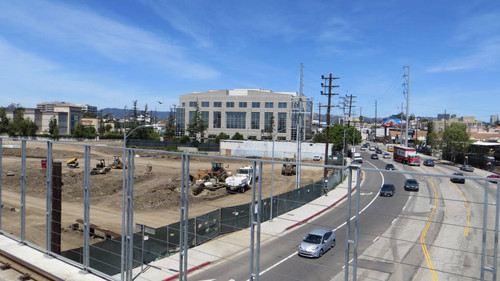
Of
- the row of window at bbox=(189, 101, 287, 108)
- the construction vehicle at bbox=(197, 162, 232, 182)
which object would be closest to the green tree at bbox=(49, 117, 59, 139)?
the row of window at bbox=(189, 101, 287, 108)

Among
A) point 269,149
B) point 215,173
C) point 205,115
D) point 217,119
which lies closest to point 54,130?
point 205,115

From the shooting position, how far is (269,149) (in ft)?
258

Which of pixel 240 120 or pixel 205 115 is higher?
pixel 205 115

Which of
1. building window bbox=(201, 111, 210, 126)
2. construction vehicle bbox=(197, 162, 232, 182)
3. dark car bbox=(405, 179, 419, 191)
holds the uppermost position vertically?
building window bbox=(201, 111, 210, 126)

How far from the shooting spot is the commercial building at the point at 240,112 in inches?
4075

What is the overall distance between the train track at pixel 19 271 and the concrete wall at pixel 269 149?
234 ft

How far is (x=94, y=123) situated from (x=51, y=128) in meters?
39.4

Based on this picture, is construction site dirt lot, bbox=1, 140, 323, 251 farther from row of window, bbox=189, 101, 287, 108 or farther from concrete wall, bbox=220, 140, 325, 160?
row of window, bbox=189, 101, 287, 108

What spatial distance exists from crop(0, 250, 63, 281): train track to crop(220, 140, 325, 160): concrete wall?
234ft

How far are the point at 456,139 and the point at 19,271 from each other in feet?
226

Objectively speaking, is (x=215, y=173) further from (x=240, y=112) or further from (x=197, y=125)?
(x=240, y=112)

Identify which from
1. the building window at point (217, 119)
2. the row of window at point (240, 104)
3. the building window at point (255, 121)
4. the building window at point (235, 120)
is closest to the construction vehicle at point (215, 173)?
the row of window at point (240, 104)

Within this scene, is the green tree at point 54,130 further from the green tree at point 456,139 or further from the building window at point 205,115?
the green tree at point 456,139

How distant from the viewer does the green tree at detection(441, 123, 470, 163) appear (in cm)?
5991
